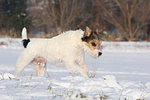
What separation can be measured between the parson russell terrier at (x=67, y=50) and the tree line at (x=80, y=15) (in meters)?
18.4

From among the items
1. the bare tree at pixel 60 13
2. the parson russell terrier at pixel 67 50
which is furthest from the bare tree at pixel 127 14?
the parson russell terrier at pixel 67 50

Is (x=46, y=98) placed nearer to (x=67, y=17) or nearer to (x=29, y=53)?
(x=29, y=53)

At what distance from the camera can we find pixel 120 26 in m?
25.0

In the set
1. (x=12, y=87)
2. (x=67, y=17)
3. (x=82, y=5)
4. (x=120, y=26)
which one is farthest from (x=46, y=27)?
(x=12, y=87)

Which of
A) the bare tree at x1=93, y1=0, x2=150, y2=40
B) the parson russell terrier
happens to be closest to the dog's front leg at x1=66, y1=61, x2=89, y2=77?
the parson russell terrier

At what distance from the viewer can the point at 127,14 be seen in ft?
82.4

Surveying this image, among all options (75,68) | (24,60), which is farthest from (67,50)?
(24,60)

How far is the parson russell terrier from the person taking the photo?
203 inches

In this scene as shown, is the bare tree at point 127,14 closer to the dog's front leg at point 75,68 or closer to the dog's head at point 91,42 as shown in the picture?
the dog's head at point 91,42

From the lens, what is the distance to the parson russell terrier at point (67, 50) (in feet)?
17.0

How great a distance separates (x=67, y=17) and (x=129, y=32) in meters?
7.17

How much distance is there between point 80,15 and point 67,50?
22046 millimetres

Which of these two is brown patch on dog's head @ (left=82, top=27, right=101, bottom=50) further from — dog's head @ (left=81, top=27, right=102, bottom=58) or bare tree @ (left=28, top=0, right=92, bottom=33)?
bare tree @ (left=28, top=0, right=92, bottom=33)

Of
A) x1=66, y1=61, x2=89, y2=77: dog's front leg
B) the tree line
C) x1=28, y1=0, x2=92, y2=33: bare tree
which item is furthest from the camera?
x1=28, y1=0, x2=92, y2=33: bare tree
